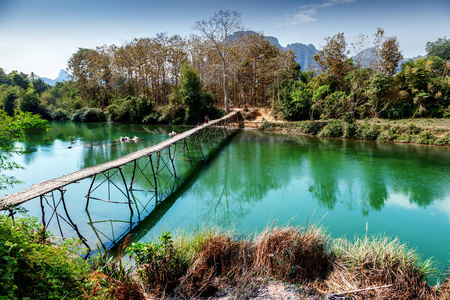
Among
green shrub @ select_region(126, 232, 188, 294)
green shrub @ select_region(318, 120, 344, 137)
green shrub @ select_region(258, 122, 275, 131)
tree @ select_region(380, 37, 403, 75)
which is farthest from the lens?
green shrub @ select_region(258, 122, 275, 131)

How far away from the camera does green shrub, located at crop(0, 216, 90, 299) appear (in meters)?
2.56

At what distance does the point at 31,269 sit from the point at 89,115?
128 feet

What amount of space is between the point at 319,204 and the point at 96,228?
814 centimetres

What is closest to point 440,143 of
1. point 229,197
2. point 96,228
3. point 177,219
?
point 229,197

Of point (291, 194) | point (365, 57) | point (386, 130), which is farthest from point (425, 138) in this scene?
point (291, 194)

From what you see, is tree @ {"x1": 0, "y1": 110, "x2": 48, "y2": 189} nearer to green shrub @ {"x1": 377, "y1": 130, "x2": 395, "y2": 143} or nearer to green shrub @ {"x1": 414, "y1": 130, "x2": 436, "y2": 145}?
green shrub @ {"x1": 377, "y1": 130, "x2": 395, "y2": 143}

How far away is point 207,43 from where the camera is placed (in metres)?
34.2

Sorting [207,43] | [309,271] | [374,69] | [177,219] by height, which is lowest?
[177,219]

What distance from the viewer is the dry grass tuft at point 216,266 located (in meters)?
4.52

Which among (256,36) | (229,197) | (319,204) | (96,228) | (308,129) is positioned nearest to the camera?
(96,228)

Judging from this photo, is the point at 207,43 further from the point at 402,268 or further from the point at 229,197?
the point at 402,268

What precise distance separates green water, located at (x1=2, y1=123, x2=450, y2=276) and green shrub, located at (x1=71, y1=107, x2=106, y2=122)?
19.7 m

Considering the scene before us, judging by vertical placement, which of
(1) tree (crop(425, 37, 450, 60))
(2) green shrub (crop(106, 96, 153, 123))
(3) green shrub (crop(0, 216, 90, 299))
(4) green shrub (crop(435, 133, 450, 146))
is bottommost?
(4) green shrub (crop(435, 133, 450, 146))

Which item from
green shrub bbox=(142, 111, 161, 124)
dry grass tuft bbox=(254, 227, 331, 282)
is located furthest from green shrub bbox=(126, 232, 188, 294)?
green shrub bbox=(142, 111, 161, 124)
